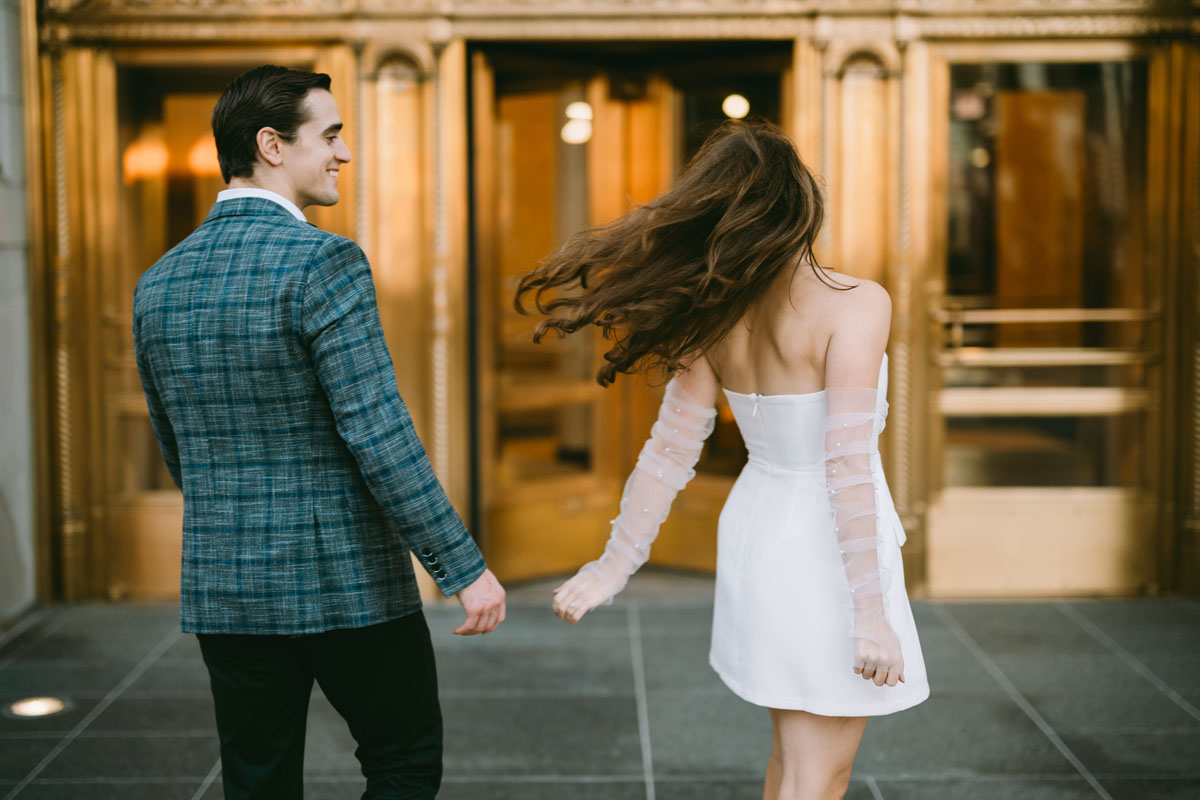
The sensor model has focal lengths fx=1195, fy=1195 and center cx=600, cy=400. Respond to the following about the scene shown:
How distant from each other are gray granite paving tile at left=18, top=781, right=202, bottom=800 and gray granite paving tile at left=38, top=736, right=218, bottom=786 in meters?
0.06

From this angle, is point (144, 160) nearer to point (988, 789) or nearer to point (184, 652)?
point (184, 652)

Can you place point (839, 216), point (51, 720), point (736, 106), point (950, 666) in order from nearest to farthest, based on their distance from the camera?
point (51, 720)
point (950, 666)
point (839, 216)
point (736, 106)

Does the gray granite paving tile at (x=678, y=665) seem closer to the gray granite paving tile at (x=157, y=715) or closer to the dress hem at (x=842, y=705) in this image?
the gray granite paving tile at (x=157, y=715)

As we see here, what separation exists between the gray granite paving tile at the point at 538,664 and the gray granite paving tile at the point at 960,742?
98cm

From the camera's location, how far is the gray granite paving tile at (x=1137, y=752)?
3.65 metres

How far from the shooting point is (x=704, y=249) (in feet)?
7.47

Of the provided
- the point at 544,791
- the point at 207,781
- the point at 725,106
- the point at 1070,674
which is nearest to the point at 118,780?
the point at 207,781

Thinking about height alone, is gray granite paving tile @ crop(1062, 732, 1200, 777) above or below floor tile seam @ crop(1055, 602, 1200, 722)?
below

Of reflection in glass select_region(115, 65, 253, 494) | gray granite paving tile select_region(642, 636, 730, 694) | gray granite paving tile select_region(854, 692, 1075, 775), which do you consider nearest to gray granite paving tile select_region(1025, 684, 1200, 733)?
gray granite paving tile select_region(854, 692, 1075, 775)

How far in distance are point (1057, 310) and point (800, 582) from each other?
388cm

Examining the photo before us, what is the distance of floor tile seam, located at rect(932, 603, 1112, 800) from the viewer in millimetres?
3615

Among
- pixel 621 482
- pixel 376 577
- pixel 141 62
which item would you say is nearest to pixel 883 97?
pixel 621 482

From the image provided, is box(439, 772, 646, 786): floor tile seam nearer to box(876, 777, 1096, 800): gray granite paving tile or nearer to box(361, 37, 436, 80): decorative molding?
box(876, 777, 1096, 800): gray granite paving tile

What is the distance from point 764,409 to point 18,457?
4228mm
